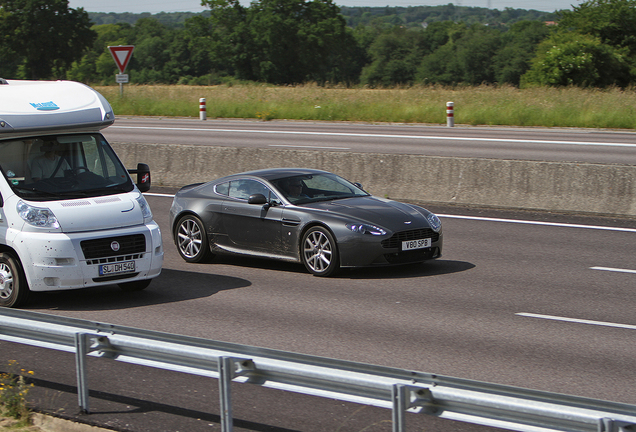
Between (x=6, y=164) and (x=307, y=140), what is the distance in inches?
747

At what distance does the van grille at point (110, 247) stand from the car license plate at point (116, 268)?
10 centimetres

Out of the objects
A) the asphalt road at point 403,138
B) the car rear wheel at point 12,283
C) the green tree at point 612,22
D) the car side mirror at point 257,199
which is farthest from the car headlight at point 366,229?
the green tree at point 612,22

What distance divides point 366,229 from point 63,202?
3749mm

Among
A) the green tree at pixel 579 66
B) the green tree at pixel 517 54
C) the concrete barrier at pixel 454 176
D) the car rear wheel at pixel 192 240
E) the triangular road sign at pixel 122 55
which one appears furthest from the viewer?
the green tree at pixel 517 54

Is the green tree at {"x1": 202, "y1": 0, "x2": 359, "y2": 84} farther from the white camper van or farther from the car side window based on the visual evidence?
the white camper van

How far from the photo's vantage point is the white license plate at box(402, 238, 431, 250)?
1050cm

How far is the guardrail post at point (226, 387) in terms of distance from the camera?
15.3ft

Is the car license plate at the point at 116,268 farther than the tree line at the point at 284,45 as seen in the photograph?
No

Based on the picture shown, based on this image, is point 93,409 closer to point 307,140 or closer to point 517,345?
point 517,345

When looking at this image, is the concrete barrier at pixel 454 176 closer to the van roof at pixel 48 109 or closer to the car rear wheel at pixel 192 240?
the car rear wheel at pixel 192 240

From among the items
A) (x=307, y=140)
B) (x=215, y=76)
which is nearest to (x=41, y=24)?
(x=215, y=76)

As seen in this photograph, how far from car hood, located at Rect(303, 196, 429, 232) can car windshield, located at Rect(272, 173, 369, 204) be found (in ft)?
0.78

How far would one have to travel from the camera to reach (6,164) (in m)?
9.00

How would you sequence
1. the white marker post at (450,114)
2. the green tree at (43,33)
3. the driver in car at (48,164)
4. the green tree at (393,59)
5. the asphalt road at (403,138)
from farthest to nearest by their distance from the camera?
the green tree at (393,59), the green tree at (43,33), the white marker post at (450,114), the asphalt road at (403,138), the driver in car at (48,164)
